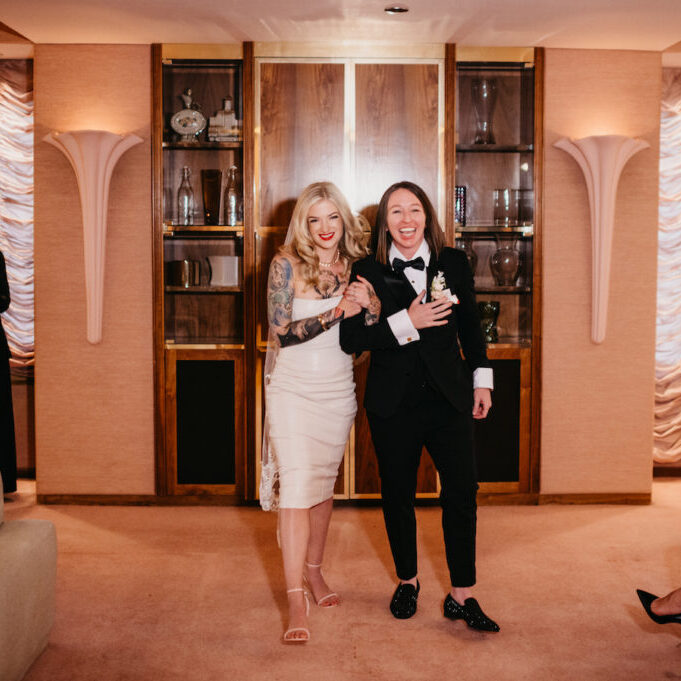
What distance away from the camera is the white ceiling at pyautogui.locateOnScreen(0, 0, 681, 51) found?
372cm

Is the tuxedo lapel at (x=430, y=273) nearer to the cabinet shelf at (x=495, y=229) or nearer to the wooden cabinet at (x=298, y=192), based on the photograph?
the wooden cabinet at (x=298, y=192)

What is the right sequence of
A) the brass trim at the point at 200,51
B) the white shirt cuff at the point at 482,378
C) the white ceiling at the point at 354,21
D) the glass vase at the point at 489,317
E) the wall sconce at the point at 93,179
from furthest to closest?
the glass vase at the point at 489,317 → the brass trim at the point at 200,51 → the wall sconce at the point at 93,179 → the white ceiling at the point at 354,21 → the white shirt cuff at the point at 482,378

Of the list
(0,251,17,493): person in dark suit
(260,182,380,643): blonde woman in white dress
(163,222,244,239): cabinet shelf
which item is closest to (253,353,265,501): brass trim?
(163,222,244,239): cabinet shelf

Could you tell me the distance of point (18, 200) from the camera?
17.0ft

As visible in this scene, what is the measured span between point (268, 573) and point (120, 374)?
5.40 ft

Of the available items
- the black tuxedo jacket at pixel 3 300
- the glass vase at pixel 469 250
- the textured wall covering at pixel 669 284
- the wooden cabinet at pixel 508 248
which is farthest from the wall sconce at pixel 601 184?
the black tuxedo jacket at pixel 3 300

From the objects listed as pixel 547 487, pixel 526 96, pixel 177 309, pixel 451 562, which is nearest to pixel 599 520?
pixel 547 487

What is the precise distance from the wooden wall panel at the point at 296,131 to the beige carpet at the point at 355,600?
179 centimetres

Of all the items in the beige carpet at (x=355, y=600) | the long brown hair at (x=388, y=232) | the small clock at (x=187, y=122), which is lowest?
the beige carpet at (x=355, y=600)

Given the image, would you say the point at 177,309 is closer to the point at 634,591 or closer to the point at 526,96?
the point at 526,96

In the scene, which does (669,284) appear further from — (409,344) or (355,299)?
(355,299)

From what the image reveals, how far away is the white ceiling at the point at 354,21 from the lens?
3.72 metres

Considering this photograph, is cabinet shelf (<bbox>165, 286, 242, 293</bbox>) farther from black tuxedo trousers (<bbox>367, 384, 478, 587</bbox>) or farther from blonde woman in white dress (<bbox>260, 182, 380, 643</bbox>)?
black tuxedo trousers (<bbox>367, 384, 478, 587</bbox>)

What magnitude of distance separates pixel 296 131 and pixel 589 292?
6.14 ft
